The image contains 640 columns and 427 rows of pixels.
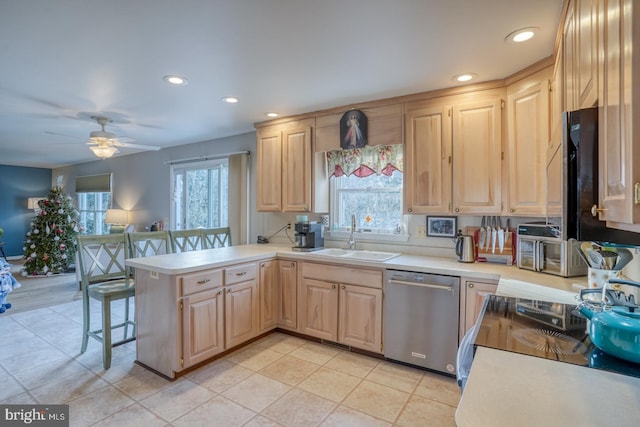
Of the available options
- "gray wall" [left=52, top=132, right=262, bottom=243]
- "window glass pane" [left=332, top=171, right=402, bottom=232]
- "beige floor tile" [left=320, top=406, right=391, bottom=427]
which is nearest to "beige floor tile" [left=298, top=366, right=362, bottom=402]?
"beige floor tile" [left=320, top=406, right=391, bottom=427]

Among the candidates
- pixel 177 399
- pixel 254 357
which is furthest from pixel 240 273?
pixel 177 399

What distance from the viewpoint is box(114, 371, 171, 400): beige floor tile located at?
2297 millimetres

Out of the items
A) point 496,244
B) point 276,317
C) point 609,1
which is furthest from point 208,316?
point 609,1

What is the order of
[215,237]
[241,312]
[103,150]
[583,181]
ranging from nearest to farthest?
1. [583,181]
2. [241,312]
3. [103,150]
4. [215,237]

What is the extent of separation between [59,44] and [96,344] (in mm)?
2605

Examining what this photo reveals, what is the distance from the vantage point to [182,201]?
17.4ft

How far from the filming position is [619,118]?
73cm

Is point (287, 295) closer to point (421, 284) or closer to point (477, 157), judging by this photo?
point (421, 284)

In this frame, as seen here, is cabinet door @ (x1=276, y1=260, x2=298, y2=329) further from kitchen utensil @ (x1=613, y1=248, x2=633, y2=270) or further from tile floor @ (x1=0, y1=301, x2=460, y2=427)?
kitchen utensil @ (x1=613, y1=248, x2=633, y2=270)

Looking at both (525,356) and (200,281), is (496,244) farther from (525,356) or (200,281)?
(200,281)

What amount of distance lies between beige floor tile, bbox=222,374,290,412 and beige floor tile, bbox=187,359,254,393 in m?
0.07

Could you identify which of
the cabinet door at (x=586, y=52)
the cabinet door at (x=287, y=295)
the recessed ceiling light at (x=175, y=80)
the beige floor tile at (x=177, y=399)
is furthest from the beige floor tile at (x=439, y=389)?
the recessed ceiling light at (x=175, y=80)

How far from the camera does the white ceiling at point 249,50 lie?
5.51 ft

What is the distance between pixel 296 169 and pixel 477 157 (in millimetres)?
1782
